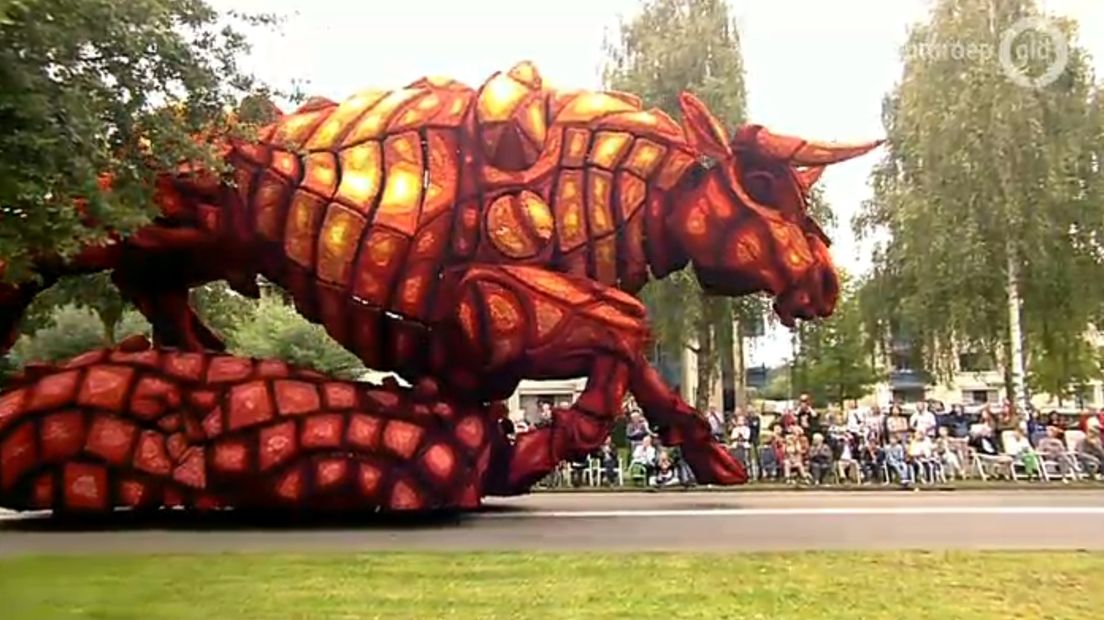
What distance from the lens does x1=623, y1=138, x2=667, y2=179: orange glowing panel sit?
14.5 metres

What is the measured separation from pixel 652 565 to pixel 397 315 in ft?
17.0

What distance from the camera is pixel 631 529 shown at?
13.0 meters

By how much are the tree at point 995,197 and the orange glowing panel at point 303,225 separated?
18.3 meters

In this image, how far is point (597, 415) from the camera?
13859 mm

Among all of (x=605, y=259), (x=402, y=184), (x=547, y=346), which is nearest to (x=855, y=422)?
(x=605, y=259)

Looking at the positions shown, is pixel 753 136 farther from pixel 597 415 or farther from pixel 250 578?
pixel 250 578

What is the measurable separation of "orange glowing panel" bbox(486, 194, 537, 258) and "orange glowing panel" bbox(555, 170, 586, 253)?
17.0 inches

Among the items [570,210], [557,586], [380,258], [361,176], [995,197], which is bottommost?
[557,586]

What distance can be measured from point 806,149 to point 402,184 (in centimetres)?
479

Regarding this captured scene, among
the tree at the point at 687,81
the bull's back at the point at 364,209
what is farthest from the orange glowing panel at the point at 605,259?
the tree at the point at 687,81

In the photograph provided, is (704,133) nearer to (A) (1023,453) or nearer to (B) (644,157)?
(B) (644,157)

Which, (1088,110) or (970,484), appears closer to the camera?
(970,484)

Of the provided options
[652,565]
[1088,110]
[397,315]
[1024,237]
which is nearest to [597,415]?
[397,315]

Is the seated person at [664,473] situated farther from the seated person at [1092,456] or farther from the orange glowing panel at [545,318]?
the orange glowing panel at [545,318]
